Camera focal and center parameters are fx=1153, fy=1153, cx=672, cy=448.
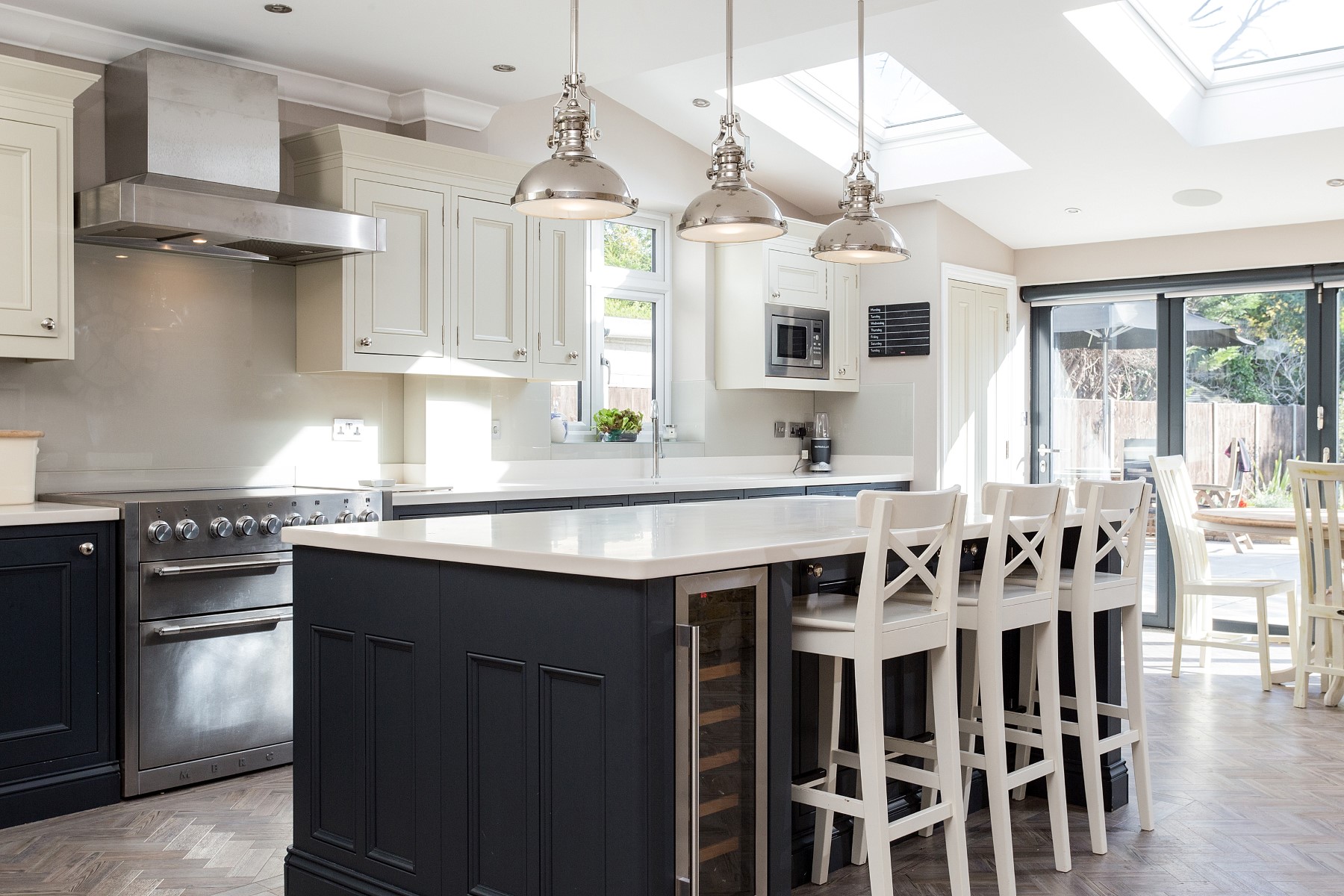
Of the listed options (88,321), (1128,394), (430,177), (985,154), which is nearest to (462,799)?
(88,321)

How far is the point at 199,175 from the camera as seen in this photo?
417 centimetres

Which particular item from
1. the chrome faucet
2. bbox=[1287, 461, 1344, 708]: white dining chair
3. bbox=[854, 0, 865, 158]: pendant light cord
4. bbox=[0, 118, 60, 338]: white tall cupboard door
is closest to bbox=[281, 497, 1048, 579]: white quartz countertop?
bbox=[854, 0, 865, 158]: pendant light cord

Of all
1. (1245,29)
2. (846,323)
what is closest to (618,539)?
(1245,29)

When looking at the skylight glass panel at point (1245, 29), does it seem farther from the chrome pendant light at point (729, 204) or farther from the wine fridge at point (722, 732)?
the wine fridge at point (722, 732)

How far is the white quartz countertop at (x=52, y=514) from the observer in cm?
343

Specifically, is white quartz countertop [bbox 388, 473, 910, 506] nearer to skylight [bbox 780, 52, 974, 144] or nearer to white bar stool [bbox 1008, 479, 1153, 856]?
skylight [bbox 780, 52, 974, 144]

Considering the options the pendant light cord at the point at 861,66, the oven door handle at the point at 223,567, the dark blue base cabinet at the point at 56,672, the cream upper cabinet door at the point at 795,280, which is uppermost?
the pendant light cord at the point at 861,66

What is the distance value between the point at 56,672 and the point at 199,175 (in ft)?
5.89

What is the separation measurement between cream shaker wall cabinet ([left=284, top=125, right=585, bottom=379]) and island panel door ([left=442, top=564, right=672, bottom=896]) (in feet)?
7.78

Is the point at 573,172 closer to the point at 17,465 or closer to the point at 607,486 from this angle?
the point at 17,465

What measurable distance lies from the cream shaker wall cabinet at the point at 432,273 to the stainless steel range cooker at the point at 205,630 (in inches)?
32.6

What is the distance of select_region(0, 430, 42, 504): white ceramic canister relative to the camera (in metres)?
3.72

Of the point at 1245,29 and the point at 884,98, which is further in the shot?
the point at 884,98

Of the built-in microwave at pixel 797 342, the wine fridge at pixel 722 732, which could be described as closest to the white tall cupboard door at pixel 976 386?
the built-in microwave at pixel 797 342
